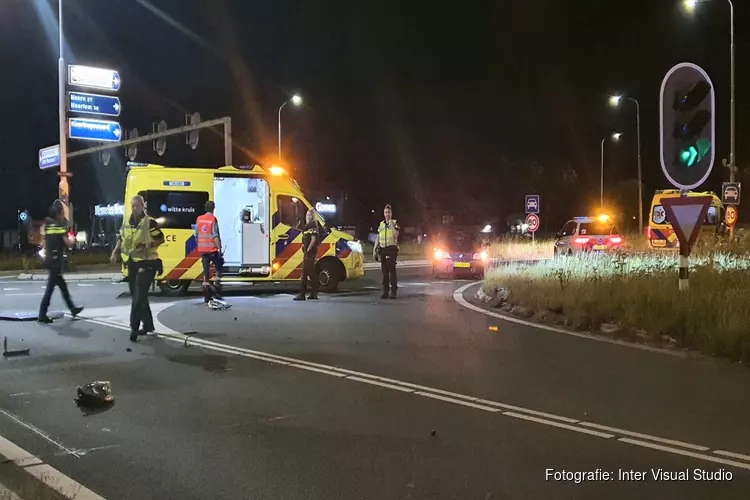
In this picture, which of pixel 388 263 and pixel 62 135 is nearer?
pixel 388 263

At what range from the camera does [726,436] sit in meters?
5.47

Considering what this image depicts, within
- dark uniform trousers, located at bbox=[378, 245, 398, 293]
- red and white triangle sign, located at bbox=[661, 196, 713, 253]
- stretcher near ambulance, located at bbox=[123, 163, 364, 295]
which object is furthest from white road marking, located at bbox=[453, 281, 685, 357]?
stretcher near ambulance, located at bbox=[123, 163, 364, 295]

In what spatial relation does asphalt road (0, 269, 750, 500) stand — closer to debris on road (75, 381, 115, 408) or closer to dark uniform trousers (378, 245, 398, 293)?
debris on road (75, 381, 115, 408)

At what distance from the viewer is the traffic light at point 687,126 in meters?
9.34

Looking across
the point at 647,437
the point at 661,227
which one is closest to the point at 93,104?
the point at 661,227

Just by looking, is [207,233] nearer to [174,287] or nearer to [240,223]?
[240,223]

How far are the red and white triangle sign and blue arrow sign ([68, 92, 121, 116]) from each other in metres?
20.0

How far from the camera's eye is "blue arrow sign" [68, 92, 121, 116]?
79.0ft

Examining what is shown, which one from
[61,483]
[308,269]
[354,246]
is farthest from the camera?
[354,246]

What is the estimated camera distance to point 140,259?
32.0 feet

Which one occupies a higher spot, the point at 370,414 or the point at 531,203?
the point at 531,203

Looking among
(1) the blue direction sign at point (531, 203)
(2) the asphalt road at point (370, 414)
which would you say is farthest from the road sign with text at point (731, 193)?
(2) the asphalt road at point (370, 414)

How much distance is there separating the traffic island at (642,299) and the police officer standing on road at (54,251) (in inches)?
287

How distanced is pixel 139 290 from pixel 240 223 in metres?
6.54
